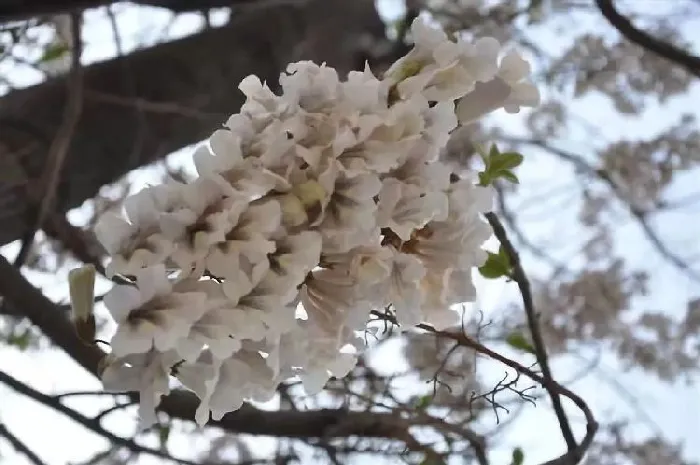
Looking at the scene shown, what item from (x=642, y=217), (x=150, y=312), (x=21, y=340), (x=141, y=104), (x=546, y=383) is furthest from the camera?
(x=642, y=217)

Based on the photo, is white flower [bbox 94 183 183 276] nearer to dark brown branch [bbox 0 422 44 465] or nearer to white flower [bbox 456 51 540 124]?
white flower [bbox 456 51 540 124]

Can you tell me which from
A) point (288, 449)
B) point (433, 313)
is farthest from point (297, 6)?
point (433, 313)

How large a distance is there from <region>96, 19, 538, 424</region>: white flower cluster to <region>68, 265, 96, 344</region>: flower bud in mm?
14

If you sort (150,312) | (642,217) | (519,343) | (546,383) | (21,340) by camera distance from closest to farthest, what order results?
(150,312)
(546,383)
(519,343)
(21,340)
(642,217)

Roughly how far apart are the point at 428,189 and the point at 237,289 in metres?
0.08

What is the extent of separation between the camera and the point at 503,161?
0.41 metres

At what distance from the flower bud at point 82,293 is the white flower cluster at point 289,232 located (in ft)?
0.05

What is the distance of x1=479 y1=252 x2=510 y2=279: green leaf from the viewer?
1.39 feet

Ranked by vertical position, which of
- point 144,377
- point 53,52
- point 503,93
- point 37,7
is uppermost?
point 53,52

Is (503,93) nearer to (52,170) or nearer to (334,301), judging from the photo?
(334,301)

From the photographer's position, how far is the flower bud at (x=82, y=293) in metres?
0.25

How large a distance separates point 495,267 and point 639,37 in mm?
237

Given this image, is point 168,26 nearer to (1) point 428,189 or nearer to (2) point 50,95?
(2) point 50,95

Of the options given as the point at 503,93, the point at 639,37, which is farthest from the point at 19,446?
the point at 639,37
